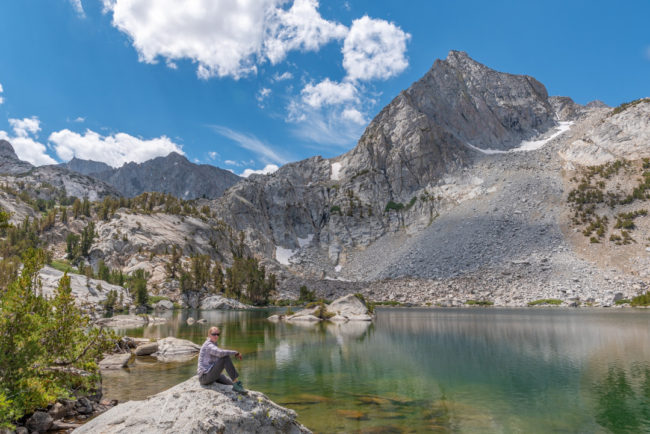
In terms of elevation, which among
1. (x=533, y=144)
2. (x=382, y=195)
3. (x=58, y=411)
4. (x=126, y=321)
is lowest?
(x=126, y=321)

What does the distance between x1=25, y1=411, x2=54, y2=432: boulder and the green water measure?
551cm

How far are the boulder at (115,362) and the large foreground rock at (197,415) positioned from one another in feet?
64.9

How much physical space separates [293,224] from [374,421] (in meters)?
178

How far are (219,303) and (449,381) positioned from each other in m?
94.7

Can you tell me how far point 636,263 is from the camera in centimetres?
9381

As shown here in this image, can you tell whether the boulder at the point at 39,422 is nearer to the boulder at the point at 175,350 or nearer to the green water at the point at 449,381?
the green water at the point at 449,381

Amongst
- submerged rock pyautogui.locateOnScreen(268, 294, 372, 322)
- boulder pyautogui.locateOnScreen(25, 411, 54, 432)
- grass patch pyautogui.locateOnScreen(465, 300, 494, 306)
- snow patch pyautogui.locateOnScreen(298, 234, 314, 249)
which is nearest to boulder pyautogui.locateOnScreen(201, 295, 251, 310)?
submerged rock pyautogui.locateOnScreen(268, 294, 372, 322)

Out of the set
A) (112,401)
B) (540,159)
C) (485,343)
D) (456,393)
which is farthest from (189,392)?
(540,159)

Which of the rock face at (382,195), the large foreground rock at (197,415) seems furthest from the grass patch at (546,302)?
the large foreground rock at (197,415)

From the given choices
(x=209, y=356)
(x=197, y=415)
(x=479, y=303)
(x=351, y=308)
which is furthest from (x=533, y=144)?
(x=197, y=415)

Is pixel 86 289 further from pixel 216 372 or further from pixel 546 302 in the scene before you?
pixel 546 302

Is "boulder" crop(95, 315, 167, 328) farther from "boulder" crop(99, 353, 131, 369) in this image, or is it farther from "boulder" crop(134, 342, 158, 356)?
"boulder" crop(99, 353, 131, 369)

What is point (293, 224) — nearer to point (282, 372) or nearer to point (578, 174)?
point (578, 174)

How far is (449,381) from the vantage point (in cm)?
2288
